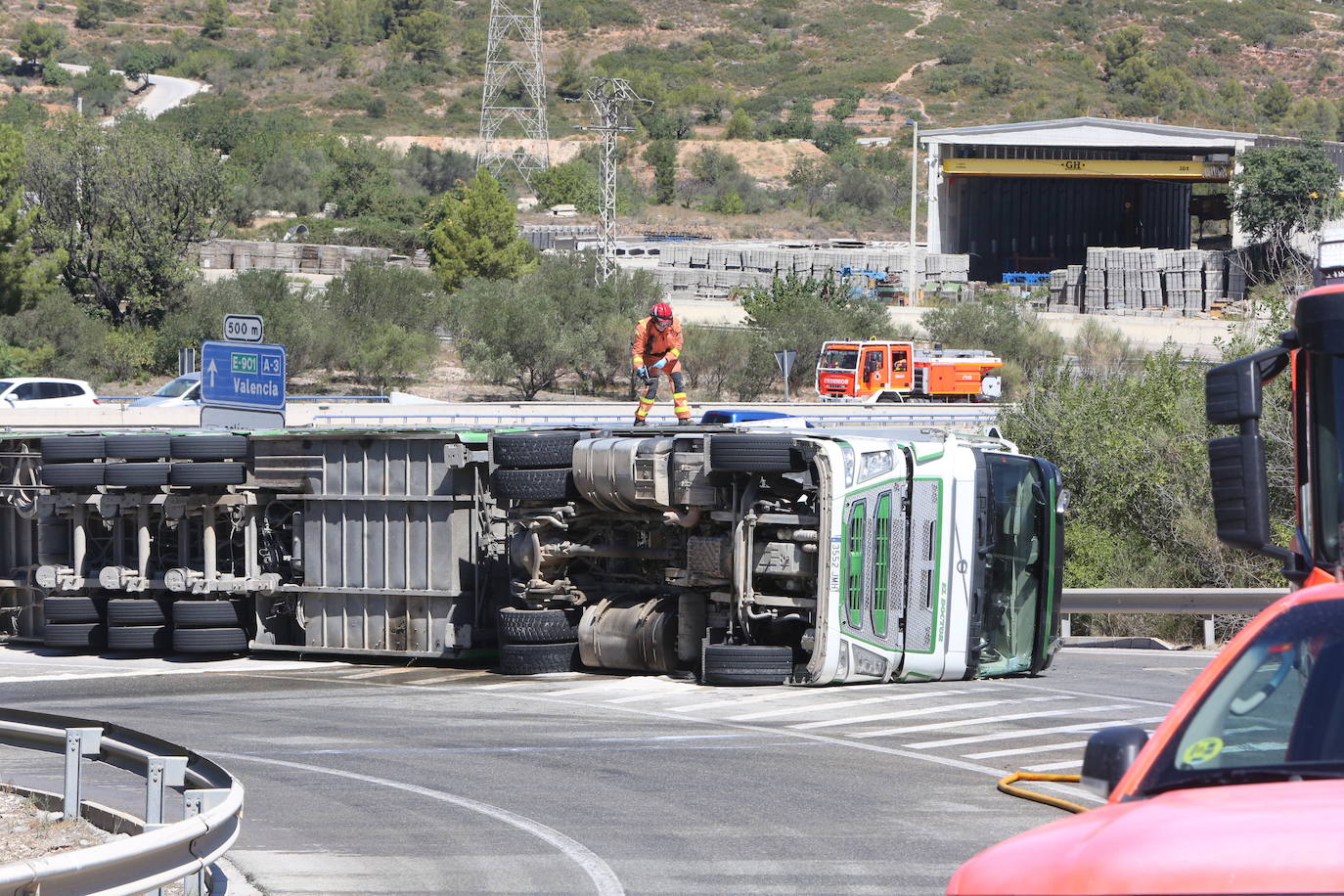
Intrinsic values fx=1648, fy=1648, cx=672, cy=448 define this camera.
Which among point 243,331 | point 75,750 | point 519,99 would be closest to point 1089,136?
point 243,331

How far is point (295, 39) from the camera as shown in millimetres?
176750

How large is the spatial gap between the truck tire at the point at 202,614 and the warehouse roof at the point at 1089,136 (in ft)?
228

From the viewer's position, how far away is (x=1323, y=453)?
726 centimetres

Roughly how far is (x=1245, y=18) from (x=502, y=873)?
194m

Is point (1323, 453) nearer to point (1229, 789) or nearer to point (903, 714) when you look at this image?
point (1229, 789)

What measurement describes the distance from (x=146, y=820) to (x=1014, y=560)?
942 cm

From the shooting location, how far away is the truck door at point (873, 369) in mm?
45469

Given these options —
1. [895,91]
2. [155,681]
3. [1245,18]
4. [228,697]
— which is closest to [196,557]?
[155,681]

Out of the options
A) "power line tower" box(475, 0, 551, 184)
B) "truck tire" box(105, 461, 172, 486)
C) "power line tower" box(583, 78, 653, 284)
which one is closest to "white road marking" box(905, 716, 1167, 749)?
"truck tire" box(105, 461, 172, 486)

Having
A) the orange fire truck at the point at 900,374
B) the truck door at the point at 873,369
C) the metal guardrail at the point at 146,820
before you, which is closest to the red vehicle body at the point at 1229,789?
the metal guardrail at the point at 146,820

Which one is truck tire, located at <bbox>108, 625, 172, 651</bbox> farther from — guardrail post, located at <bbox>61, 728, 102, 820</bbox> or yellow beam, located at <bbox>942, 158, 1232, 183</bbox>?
yellow beam, located at <bbox>942, 158, 1232, 183</bbox>

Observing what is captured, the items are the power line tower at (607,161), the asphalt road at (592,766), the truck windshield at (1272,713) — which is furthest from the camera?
the power line tower at (607,161)

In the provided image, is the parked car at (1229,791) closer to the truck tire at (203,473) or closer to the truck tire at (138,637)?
the truck tire at (203,473)

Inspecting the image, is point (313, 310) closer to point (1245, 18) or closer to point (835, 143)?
point (835, 143)
